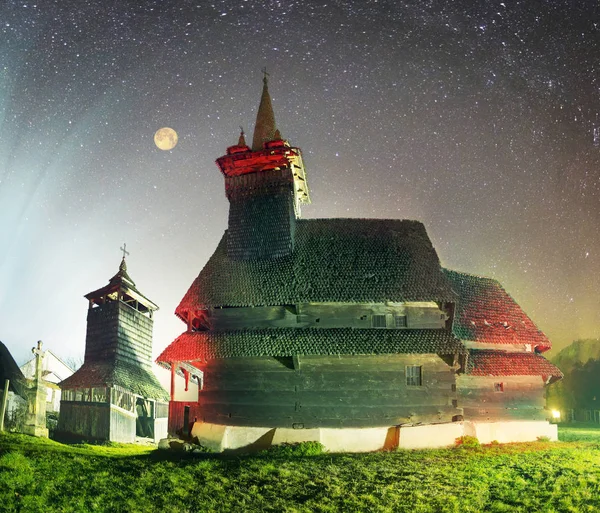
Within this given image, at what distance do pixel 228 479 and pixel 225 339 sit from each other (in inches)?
359

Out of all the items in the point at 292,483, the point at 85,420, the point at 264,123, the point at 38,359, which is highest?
the point at 264,123

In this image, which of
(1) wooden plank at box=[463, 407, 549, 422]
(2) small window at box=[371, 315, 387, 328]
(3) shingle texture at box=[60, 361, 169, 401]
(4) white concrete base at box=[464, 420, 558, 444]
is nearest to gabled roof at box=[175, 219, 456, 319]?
(2) small window at box=[371, 315, 387, 328]

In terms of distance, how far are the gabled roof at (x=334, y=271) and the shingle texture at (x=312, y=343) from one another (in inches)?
61.0

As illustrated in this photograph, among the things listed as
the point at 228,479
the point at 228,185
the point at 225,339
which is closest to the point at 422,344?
the point at 225,339

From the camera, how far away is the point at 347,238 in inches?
1166

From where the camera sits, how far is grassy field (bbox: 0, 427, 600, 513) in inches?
563

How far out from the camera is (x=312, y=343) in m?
24.3

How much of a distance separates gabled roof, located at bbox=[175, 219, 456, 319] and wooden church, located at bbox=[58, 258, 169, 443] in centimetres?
1057

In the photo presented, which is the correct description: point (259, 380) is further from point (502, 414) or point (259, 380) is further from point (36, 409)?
point (502, 414)

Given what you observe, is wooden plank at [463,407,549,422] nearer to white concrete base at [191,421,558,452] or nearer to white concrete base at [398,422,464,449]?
white concrete base at [191,421,558,452]

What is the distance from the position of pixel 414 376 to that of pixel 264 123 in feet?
61.9

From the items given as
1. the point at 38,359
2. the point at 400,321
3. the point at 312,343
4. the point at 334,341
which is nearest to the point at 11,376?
the point at 38,359

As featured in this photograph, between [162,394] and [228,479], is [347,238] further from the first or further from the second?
[162,394]

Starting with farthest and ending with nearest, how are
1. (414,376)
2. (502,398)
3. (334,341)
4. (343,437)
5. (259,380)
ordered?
(502,398), (414,376), (259,380), (334,341), (343,437)
